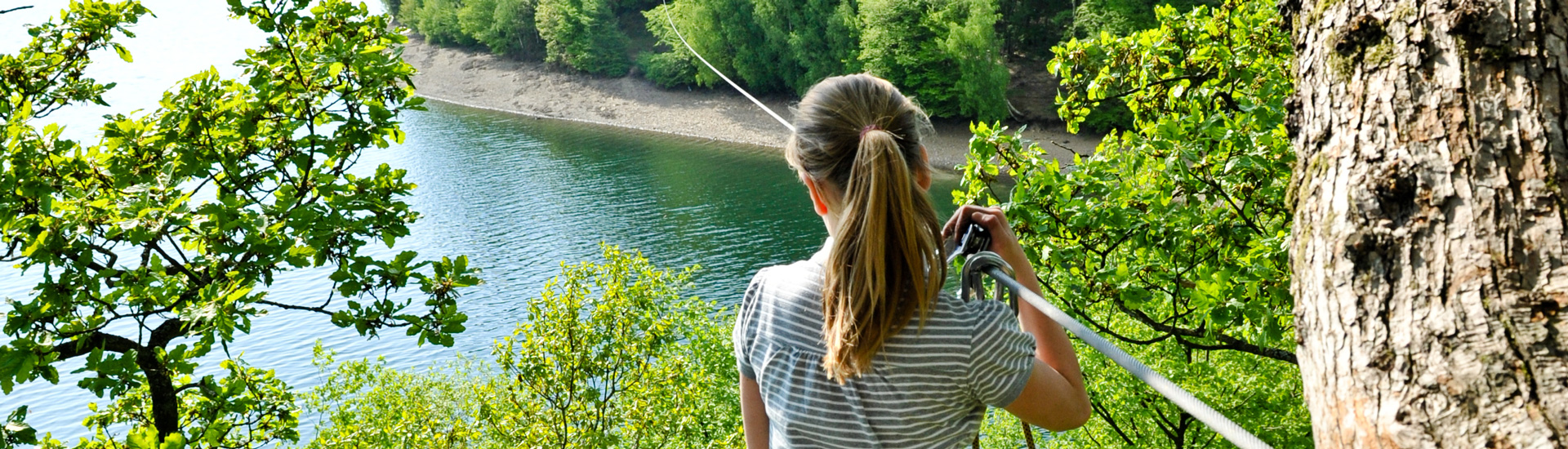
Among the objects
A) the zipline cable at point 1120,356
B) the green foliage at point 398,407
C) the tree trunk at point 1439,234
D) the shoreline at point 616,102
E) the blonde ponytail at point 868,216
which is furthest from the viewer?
the shoreline at point 616,102

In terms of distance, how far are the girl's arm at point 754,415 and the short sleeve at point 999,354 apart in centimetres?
44

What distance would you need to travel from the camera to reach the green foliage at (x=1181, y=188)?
220 inches

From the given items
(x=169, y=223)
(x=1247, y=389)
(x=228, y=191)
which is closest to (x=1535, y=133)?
(x=169, y=223)

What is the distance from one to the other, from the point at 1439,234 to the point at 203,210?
194 inches

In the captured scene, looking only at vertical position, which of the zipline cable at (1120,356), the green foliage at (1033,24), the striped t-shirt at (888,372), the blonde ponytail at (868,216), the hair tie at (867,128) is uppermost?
the hair tie at (867,128)

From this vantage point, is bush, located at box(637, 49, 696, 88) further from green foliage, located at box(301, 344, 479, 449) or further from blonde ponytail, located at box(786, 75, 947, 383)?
blonde ponytail, located at box(786, 75, 947, 383)

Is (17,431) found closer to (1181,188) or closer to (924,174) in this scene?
(924,174)

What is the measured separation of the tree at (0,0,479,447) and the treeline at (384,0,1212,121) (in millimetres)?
27264

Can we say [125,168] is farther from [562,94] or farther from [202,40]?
[202,40]

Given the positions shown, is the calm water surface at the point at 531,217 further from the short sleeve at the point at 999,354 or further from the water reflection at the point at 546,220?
the short sleeve at the point at 999,354

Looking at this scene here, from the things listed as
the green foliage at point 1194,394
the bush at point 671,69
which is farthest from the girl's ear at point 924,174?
the bush at point 671,69

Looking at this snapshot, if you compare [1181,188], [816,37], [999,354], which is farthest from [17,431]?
[816,37]

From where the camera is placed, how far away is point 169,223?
461 cm

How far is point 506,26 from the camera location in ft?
219
